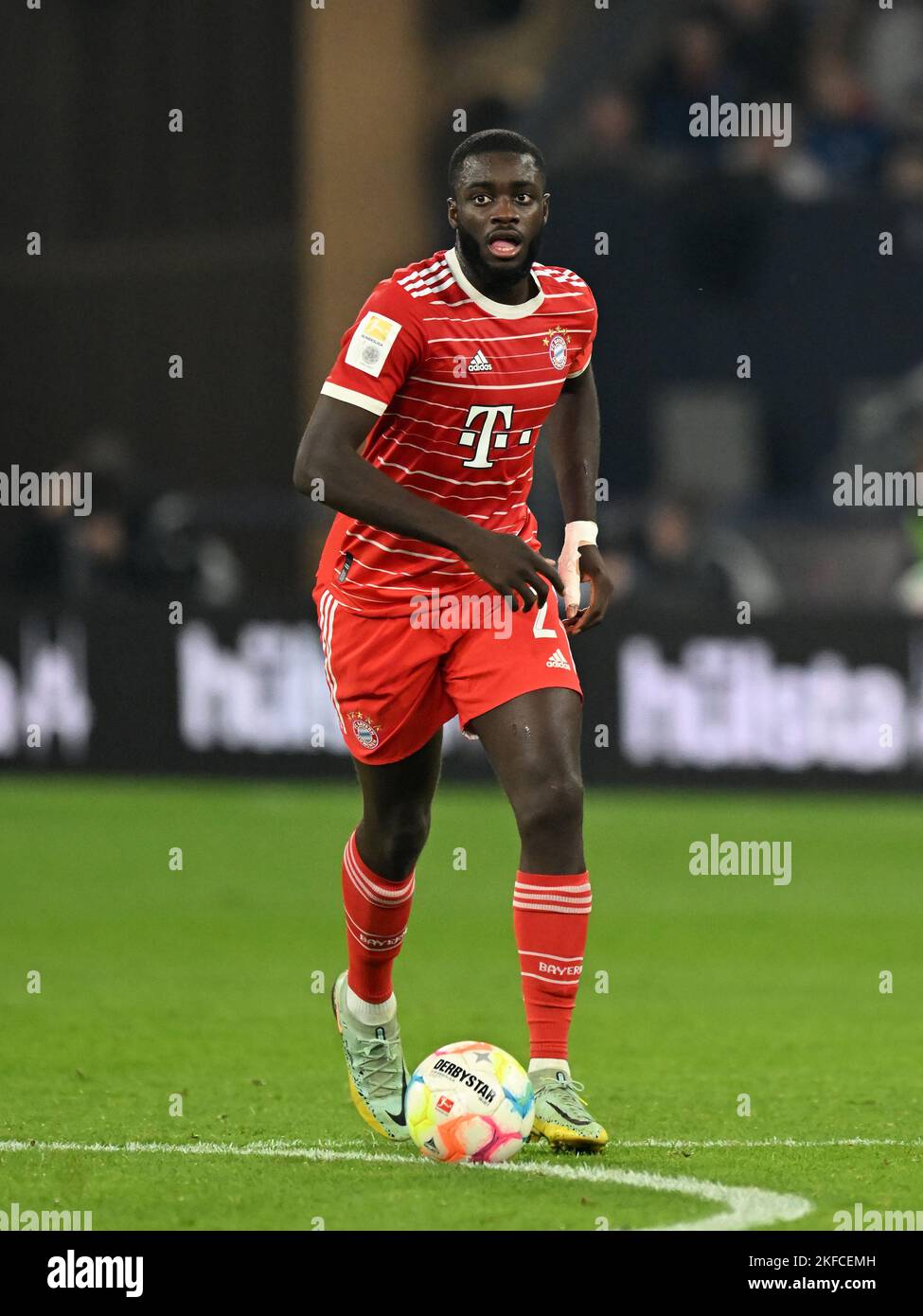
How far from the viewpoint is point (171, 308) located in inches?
865

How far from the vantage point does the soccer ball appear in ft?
19.1

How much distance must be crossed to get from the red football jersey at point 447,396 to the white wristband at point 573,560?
113 mm

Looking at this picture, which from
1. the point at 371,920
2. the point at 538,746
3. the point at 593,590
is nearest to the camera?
the point at 538,746

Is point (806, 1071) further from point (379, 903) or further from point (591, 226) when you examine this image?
point (591, 226)

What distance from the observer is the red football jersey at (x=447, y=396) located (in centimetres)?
613

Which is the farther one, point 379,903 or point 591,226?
point 591,226

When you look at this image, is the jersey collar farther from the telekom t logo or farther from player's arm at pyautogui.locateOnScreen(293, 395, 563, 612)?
player's arm at pyautogui.locateOnScreen(293, 395, 563, 612)

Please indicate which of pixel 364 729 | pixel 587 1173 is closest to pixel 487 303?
pixel 364 729

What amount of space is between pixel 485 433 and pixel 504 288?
0.38 meters

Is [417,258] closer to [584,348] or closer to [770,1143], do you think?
[584,348]

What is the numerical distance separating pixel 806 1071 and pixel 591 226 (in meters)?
11.5

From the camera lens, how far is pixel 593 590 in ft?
21.4

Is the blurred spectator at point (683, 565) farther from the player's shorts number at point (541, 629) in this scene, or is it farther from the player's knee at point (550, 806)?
the player's knee at point (550, 806)

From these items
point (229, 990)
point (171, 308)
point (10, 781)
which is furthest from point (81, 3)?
point (229, 990)
